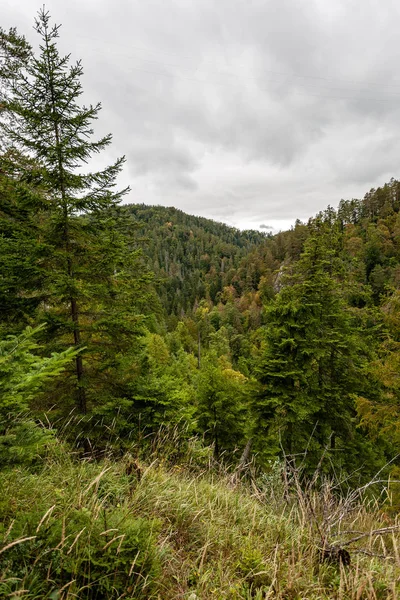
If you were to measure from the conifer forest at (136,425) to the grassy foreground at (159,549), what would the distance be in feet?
0.06

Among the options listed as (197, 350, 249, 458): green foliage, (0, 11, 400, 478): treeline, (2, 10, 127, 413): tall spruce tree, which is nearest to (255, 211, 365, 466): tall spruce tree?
(0, 11, 400, 478): treeline

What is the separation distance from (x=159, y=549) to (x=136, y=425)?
525 cm

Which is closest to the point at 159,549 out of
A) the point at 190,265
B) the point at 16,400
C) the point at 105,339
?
the point at 16,400

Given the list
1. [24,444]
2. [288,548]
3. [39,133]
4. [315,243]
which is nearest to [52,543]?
[24,444]

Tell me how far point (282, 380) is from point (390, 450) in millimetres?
7907

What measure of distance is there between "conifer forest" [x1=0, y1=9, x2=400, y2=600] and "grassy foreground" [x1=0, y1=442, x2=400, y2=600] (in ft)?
0.06

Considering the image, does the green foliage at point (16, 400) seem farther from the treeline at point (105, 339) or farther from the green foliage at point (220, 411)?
the green foliage at point (220, 411)

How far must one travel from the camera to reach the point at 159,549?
2.20 meters

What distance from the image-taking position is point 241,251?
536 feet

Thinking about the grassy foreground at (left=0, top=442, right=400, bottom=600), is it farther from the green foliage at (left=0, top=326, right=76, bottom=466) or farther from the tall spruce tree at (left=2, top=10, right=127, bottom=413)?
the tall spruce tree at (left=2, top=10, right=127, bottom=413)

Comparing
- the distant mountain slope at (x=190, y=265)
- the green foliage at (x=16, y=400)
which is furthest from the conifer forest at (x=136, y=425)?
the distant mountain slope at (x=190, y=265)

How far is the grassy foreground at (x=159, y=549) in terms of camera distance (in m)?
1.73

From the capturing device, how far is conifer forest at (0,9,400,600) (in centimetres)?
196

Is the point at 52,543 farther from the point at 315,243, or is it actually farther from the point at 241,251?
the point at 241,251
